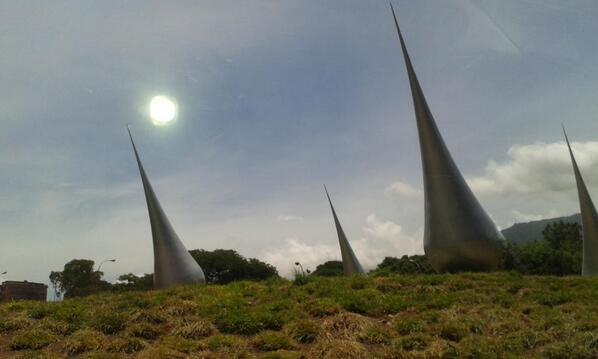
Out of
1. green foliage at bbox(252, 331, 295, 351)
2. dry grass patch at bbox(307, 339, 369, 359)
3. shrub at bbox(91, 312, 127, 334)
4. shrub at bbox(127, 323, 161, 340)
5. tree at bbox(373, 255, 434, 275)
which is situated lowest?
dry grass patch at bbox(307, 339, 369, 359)

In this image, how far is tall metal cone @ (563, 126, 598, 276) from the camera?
21453mm

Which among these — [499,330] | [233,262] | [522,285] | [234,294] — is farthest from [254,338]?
[233,262]

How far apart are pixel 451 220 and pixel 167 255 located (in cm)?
1414

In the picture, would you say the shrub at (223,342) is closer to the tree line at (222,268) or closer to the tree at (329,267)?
the tree line at (222,268)

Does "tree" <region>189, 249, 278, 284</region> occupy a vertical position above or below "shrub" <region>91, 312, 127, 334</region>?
above

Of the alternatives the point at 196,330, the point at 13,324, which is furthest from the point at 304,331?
the point at 13,324

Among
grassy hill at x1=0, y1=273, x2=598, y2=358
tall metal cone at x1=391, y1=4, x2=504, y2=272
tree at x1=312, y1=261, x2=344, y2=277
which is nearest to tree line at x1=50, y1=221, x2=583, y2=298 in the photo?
tree at x1=312, y1=261, x2=344, y2=277

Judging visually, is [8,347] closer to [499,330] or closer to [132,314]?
[132,314]

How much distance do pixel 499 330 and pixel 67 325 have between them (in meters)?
7.90

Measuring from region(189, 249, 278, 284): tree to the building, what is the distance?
1113 inches

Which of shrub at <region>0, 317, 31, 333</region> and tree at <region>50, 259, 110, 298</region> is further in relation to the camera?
tree at <region>50, 259, 110, 298</region>

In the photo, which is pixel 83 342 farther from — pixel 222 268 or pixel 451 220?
pixel 222 268

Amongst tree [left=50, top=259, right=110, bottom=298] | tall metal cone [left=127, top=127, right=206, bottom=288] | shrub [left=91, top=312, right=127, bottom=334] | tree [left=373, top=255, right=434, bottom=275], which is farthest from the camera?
tree [left=50, top=259, right=110, bottom=298]

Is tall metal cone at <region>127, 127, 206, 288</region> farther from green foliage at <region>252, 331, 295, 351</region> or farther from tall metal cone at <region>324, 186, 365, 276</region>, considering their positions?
green foliage at <region>252, 331, 295, 351</region>
